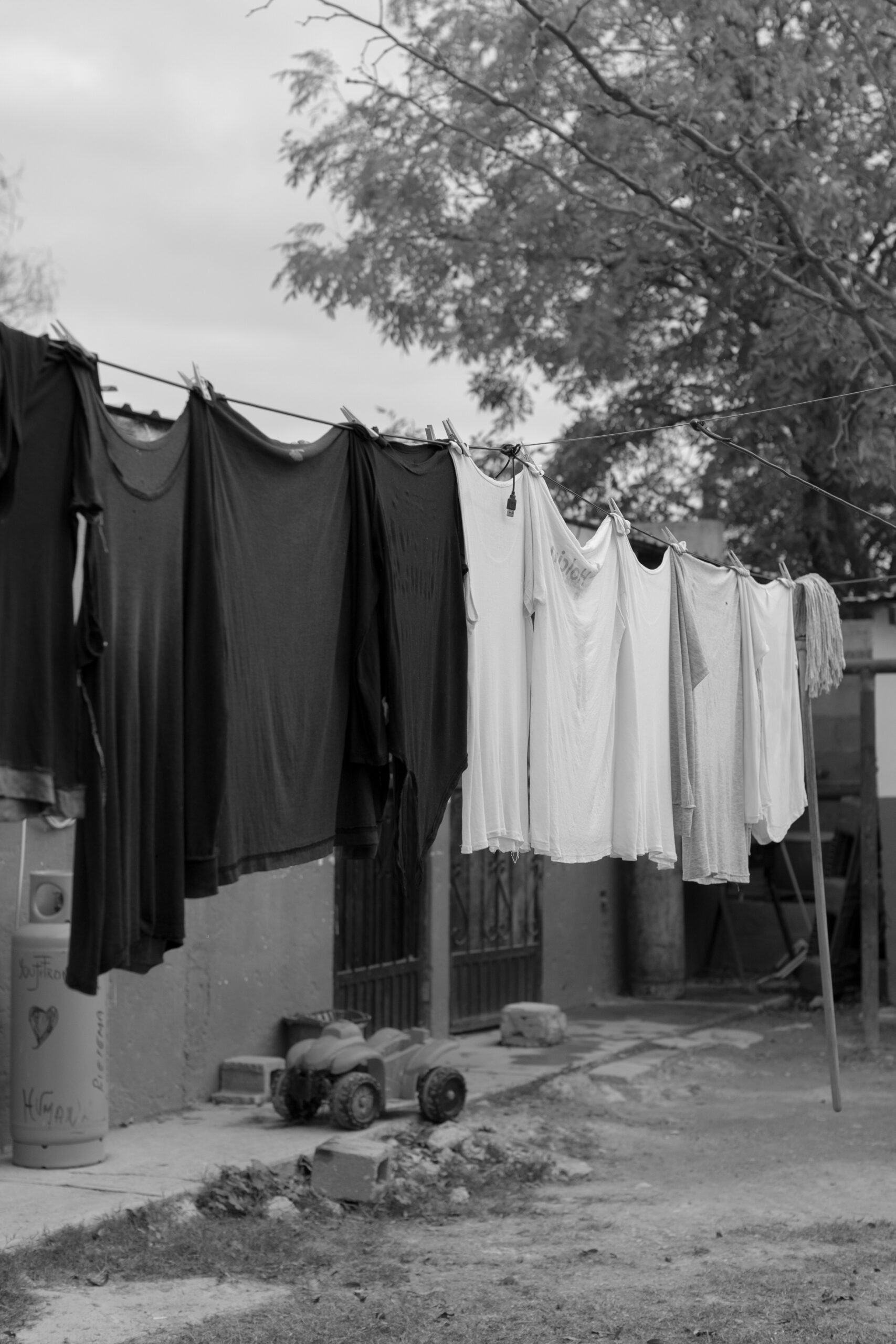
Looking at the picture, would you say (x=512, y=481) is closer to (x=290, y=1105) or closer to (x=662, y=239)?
(x=290, y=1105)

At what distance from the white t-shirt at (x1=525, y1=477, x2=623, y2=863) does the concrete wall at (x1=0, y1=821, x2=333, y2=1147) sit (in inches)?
137

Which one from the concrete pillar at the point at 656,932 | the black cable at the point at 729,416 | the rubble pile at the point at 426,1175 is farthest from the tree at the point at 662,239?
the rubble pile at the point at 426,1175

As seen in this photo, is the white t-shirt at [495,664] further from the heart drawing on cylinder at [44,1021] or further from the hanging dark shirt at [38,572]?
the heart drawing on cylinder at [44,1021]

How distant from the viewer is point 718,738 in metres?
6.49

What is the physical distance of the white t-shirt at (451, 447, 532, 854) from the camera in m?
5.00

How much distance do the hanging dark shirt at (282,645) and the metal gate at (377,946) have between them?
19.1 feet

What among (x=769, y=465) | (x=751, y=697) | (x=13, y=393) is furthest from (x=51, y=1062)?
(x=13, y=393)

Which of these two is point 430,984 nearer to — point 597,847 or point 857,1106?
point 857,1106

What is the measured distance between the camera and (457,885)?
12.4 m

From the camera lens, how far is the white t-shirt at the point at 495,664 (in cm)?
500

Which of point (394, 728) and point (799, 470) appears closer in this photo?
point (394, 728)

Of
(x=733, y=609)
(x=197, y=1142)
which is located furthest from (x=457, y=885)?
(x=733, y=609)

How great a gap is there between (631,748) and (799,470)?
1100cm

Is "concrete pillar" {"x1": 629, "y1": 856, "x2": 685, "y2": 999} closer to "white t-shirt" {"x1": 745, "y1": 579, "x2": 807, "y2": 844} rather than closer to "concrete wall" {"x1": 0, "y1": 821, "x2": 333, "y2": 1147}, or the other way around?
"concrete wall" {"x1": 0, "y1": 821, "x2": 333, "y2": 1147}
